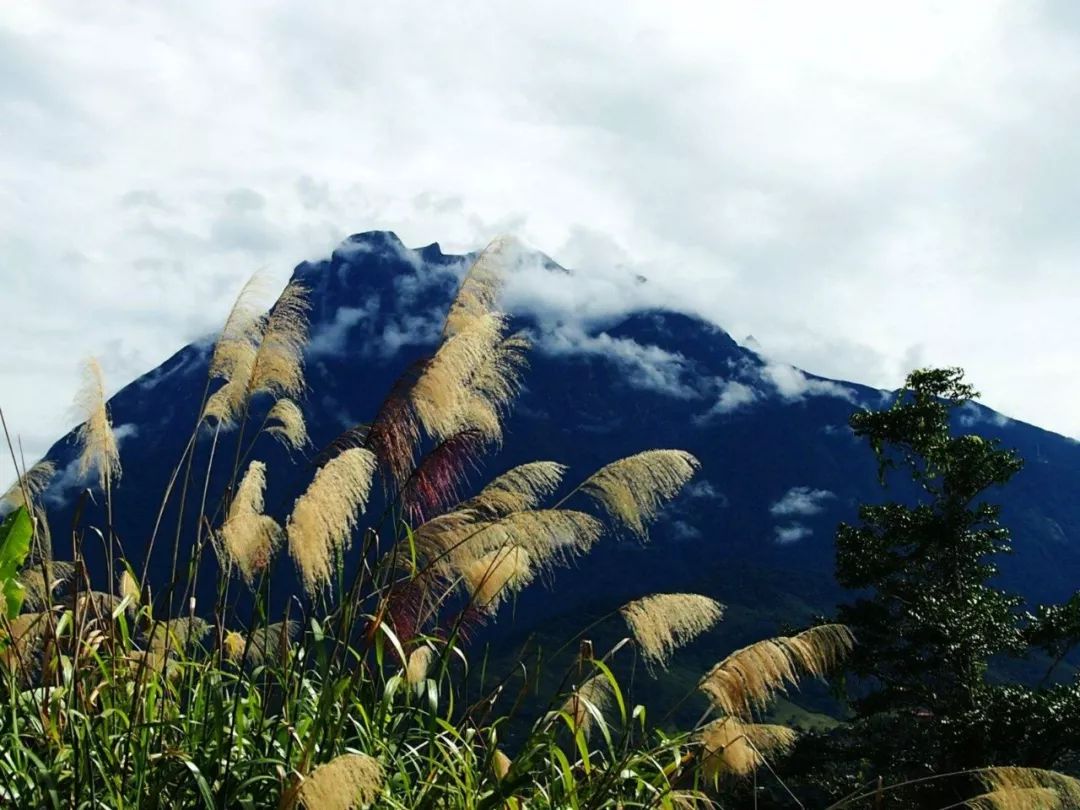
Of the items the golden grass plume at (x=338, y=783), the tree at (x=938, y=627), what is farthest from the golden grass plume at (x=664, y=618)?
the tree at (x=938, y=627)

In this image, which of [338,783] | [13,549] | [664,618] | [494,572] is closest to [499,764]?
[494,572]

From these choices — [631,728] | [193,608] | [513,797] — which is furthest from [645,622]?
[193,608]

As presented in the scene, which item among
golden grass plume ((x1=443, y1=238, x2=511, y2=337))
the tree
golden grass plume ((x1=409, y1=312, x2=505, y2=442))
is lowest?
the tree

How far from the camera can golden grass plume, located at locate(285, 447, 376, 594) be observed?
12.4ft

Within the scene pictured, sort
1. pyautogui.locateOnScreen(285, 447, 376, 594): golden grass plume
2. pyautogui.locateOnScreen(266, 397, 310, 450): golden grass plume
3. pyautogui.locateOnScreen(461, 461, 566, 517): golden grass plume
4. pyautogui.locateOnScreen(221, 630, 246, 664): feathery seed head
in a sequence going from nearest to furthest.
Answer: pyautogui.locateOnScreen(285, 447, 376, 594): golden grass plume → pyautogui.locateOnScreen(461, 461, 566, 517): golden grass plume → pyautogui.locateOnScreen(266, 397, 310, 450): golden grass plume → pyautogui.locateOnScreen(221, 630, 246, 664): feathery seed head

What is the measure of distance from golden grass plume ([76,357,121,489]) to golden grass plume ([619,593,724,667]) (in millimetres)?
2522

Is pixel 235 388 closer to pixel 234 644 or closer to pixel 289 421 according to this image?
pixel 289 421

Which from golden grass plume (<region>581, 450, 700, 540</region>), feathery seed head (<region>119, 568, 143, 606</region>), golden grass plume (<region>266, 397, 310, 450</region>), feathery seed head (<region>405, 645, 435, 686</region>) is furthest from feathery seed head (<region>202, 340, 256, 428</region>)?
golden grass plume (<region>581, 450, 700, 540</region>)

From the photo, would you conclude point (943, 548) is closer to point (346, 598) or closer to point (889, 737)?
point (889, 737)

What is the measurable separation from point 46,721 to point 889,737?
57.1 ft

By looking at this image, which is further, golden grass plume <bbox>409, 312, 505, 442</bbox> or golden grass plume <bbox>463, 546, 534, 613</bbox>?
golden grass plume <bbox>463, 546, 534, 613</bbox>

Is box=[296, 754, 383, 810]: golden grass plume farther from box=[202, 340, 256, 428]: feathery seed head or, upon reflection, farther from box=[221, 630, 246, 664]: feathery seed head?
box=[221, 630, 246, 664]: feathery seed head

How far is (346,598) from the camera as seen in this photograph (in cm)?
434

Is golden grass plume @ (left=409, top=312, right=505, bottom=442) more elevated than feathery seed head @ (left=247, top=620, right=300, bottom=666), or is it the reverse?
golden grass plume @ (left=409, top=312, right=505, bottom=442)
